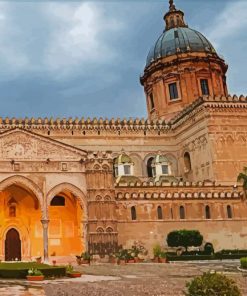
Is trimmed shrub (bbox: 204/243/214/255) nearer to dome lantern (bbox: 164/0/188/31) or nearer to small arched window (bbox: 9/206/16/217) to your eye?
small arched window (bbox: 9/206/16/217)

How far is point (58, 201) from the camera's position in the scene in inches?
1613

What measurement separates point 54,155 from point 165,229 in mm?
10637

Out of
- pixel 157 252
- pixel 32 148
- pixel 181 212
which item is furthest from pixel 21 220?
pixel 181 212

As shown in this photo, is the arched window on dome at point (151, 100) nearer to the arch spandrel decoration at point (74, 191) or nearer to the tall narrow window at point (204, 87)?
the tall narrow window at point (204, 87)

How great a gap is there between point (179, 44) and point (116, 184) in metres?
25.0

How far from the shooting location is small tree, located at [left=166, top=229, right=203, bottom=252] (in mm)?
36344

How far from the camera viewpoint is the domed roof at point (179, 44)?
5706 centimetres

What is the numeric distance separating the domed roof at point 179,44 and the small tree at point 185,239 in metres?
26.9

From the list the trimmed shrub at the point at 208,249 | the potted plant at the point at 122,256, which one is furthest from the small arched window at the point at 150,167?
the potted plant at the point at 122,256

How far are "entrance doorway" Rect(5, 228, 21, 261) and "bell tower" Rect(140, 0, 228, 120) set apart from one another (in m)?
24.1

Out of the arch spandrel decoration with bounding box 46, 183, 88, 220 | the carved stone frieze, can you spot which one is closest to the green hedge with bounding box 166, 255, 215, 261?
the arch spandrel decoration with bounding box 46, 183, 88, 220

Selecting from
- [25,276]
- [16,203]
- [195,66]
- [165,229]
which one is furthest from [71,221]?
[195,66]

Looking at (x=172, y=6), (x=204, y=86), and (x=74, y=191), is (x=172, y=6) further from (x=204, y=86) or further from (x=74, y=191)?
(x=74, y=191)

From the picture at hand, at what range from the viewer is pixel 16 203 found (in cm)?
3969
